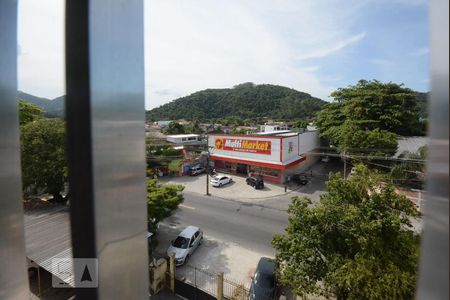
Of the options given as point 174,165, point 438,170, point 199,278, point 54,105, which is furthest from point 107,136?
point 174,165

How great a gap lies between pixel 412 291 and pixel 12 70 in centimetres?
623

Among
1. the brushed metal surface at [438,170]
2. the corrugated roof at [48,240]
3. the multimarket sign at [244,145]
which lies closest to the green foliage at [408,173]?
the multimarket sign at [244,145]

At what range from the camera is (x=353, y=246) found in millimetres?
5516

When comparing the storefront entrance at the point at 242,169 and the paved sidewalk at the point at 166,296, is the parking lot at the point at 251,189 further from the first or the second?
the paved sidewalk at the point at 166,296

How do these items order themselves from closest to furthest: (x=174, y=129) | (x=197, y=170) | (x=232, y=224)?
(x=232, y=224), (x=197, y=170), (x=174, y=129)

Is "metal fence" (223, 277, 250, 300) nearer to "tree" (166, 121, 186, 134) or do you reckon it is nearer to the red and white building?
the red and white building

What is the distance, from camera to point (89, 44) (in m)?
0.86

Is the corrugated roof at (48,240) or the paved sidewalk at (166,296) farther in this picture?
the paved sidewalk at (166,296)

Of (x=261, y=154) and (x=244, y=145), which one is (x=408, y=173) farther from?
(x=244, y=145)

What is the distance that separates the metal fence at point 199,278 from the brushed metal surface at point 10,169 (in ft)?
20.3

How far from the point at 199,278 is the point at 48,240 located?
4.57m

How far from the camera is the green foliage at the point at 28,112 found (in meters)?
14.7

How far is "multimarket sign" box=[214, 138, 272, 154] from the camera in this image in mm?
18812

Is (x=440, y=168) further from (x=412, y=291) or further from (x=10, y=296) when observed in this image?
(x=412, y=291)
